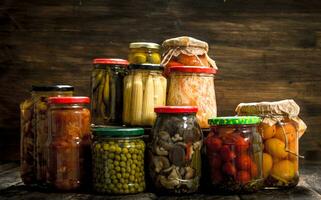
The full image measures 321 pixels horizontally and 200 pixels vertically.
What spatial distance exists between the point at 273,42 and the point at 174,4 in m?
0.38

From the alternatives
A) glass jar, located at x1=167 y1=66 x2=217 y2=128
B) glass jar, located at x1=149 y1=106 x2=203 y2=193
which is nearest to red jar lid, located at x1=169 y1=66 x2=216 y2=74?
glass jar, located at x1=167 y1=66 x2=217 y2=128

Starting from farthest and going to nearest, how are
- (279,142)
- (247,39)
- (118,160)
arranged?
(247,39) < (279,142) < (118,160)

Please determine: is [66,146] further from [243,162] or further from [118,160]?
[243,162]

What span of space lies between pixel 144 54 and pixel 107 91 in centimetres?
14

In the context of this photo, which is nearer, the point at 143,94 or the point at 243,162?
the point at 243,162

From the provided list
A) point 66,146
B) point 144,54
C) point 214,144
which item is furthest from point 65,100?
point 214,144

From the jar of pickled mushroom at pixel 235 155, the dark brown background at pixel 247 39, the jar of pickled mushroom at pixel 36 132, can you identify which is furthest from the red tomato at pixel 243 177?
the dark brown background at pixel 247 39

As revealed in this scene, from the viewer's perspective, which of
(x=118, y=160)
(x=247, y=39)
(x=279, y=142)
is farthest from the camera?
(x=247, y=39)

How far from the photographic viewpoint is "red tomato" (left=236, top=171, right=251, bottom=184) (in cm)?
118

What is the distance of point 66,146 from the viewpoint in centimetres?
122

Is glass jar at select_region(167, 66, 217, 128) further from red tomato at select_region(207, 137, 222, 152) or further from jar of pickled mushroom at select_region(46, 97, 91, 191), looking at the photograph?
jar of pickled mushroom at select_region(46, 97, 91, 191)

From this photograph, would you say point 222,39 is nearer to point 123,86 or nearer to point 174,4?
point 174,4

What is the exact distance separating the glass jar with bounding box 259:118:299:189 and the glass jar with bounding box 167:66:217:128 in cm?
15

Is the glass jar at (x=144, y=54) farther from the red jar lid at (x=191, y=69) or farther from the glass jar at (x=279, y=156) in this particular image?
the glass jar at (x=279, y=156)
